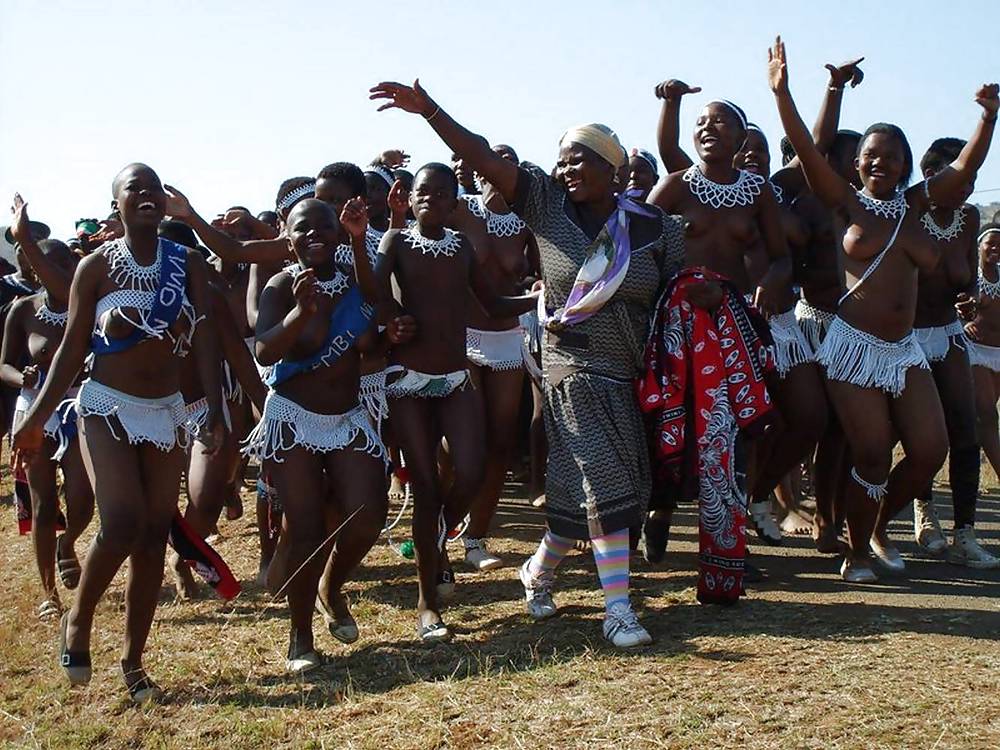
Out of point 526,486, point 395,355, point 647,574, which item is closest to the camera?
point 395,355

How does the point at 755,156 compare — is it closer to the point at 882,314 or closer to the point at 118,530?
the point at 882,314

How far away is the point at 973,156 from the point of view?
597 cm

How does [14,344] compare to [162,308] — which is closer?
[162,308]

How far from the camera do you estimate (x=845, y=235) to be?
6070 mm

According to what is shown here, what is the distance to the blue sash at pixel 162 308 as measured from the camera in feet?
16.5

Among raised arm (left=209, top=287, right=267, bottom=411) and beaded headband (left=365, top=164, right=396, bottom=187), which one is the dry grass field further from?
beaded headband (left=365, top=164, right=396, bottom=187)

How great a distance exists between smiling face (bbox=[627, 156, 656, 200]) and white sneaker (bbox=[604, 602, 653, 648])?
4472 millimetres

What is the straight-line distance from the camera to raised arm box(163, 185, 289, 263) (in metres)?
6.28

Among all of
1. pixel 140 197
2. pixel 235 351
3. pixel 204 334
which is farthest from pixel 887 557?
pixel 140 197

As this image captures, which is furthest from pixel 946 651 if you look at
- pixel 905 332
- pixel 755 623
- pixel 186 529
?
pixel 186 529

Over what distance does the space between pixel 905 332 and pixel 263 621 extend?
371 cm

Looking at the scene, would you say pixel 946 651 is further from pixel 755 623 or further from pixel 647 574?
pixel 647 574

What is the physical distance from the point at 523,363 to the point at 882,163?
2.30 meters

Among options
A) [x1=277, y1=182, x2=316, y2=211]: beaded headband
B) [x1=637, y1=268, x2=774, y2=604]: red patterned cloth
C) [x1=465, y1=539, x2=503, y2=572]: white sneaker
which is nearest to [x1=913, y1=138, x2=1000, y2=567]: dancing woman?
[x1=637, y1=268, x2=774, y2=604]: red patterned cloth
